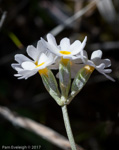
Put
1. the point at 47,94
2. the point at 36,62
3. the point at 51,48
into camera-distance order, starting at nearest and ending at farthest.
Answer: the point at 51,48 < the point at 36,62 < the point at 47,94

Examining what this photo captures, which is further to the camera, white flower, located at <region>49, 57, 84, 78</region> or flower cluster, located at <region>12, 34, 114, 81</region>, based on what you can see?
white flower, located at <region>49, 57, 84, 78</region>

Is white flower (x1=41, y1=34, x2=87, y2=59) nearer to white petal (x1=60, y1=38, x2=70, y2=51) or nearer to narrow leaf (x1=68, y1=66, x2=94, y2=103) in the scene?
white petal (x1=60, y1=38, x2=70, y2=51)

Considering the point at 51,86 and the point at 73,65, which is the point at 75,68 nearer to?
the point at 73,65

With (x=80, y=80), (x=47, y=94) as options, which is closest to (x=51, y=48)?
(x=80, y=80)

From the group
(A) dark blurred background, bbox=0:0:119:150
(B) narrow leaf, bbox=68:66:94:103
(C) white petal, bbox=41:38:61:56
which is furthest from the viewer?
(A) dark blurred background, bbox=0:0:119:150

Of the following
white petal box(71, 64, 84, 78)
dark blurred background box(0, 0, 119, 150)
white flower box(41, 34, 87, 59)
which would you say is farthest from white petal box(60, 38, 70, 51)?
dark blurred background box(0, 0, 119, 150)

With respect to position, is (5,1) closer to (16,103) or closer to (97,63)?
(16,103)

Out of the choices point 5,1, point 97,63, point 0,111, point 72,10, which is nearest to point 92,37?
point 72,10

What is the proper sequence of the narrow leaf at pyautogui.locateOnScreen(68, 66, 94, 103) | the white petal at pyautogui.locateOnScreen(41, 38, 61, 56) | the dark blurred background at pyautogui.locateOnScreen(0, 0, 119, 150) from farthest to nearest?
the dark blurred background at pyautogui.locateOnScreen(0, 0, 119, 150)
the narrow leaf at pyautogui.locateOnScreen(68, 66, 94, 103)
the white petal at pyautogui.locateOnScreen(41, 38, 61, 56)

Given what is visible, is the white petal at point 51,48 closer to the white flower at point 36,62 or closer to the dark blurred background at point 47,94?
the white flower at point 36,62
